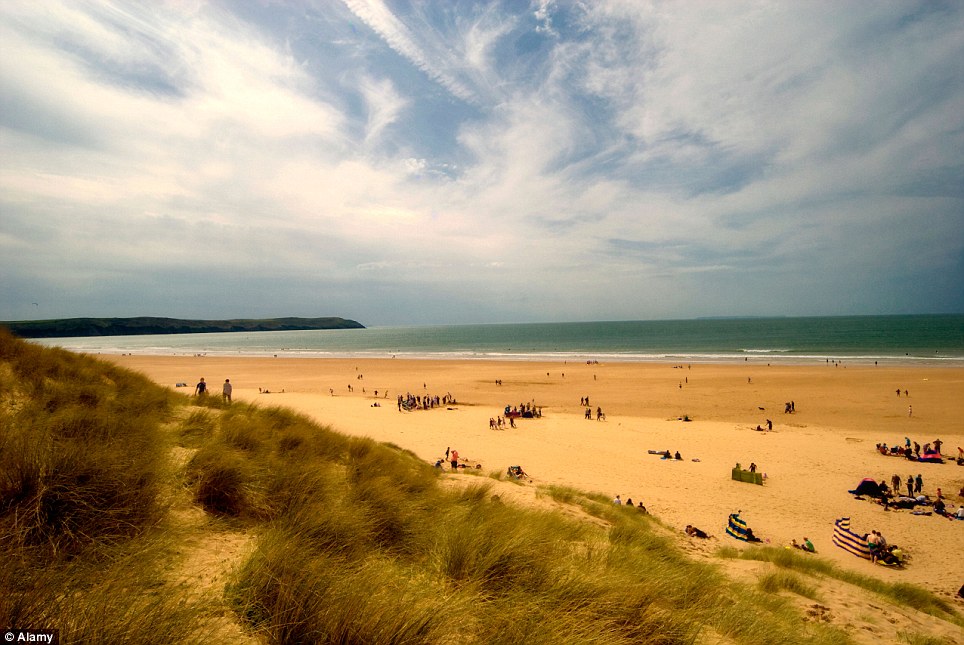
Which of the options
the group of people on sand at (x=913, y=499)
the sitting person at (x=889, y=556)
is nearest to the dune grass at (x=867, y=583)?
the sitting person at (x=889, y=556)

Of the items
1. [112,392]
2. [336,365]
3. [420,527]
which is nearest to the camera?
[420,527]

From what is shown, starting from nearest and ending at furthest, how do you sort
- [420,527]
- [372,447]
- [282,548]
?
[282,548]
[420,527]
[372,447]

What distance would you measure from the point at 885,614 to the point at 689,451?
13298mm

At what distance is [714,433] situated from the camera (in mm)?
21516

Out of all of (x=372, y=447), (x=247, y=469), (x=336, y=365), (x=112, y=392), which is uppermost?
(x=112, y=392)

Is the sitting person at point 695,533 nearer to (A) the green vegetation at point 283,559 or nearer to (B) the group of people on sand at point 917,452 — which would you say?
(A) the green vegetation at point 283,559

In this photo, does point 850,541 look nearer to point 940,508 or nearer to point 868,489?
point 868,489

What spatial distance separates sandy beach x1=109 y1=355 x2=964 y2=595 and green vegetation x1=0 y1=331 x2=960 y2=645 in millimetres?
6644

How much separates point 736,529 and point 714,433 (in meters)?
12.8

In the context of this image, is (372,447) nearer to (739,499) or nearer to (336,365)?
(739,499)

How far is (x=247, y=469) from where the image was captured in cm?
456

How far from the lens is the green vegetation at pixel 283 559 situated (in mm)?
2305

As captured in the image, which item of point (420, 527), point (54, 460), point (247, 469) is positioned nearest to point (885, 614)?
point (420, 527)

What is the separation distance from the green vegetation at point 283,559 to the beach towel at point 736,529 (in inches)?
180
